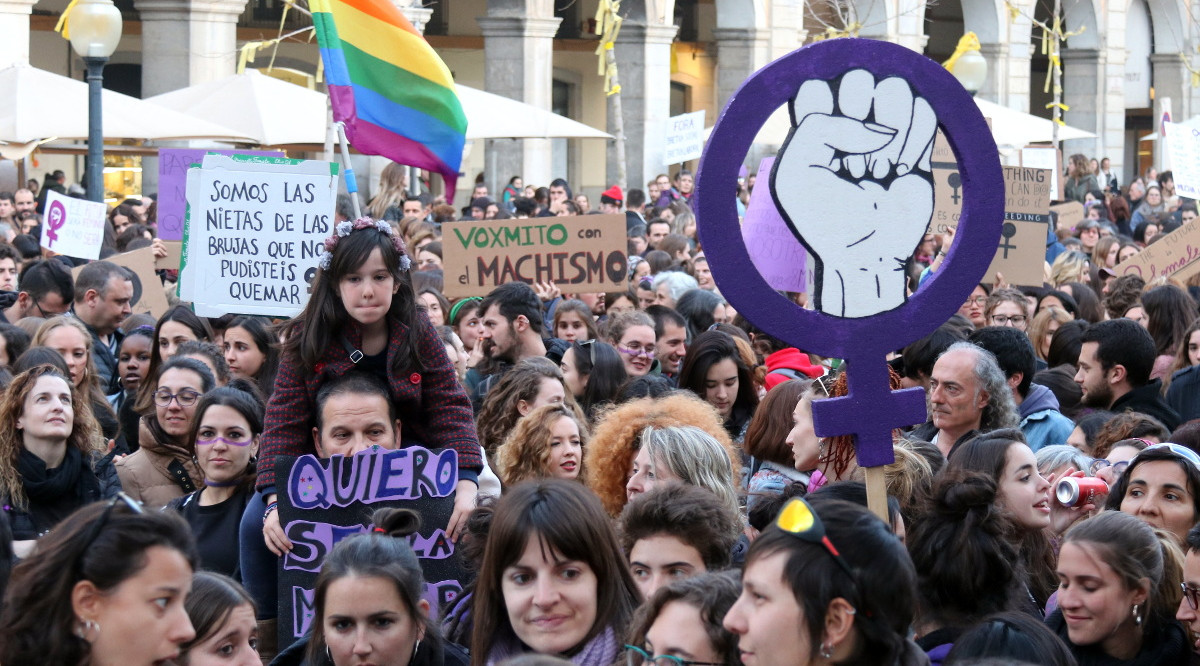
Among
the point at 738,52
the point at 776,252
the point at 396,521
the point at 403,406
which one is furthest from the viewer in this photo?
the point at 738,52

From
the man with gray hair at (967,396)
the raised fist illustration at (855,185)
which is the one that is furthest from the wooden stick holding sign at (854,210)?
the man with gray hair at (967,396)

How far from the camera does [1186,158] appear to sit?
15156 millimetres

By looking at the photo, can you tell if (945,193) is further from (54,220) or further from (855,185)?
(855,185)

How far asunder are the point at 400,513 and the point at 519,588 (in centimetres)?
56

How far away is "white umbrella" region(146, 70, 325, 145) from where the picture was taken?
14227 mm

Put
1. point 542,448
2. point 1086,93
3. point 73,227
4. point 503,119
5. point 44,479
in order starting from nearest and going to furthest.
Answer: point 542,448, point 44,479, point 73,227, point 503,119, point 1086,93

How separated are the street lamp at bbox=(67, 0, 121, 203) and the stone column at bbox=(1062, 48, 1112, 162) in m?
25.9

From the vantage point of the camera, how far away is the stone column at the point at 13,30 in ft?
51.1

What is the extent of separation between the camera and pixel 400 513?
4.00 metres

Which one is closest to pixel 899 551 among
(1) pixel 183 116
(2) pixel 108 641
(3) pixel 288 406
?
(2) pixel 108 641

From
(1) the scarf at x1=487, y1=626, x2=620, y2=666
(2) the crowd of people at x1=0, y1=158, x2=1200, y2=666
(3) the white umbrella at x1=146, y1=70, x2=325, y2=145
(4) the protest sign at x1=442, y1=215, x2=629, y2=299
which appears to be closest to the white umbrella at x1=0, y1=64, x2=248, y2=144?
(3) the white umbrella at x1=146, y1=70, x2=325, y2=145

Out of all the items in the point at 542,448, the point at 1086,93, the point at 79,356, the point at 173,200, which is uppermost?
the point at 1086,93

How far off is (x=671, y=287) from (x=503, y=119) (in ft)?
27.2

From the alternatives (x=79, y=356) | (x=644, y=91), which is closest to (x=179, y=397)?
(x=79, y=356)
